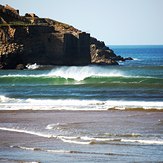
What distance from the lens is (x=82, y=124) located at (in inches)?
973

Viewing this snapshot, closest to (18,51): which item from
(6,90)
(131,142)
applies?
(6,90)

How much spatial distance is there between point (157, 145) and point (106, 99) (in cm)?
1945

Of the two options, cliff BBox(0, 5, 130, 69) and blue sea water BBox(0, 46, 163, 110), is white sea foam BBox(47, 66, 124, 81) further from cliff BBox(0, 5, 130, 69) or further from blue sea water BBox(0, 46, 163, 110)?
cliff BBox(0, 5, 130, 69)

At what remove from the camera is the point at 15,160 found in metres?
17.0

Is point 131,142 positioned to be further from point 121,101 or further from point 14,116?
point 121,101

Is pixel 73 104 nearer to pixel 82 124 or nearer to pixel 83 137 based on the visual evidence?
pixel 82 124

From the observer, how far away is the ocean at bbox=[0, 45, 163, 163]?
1780cm

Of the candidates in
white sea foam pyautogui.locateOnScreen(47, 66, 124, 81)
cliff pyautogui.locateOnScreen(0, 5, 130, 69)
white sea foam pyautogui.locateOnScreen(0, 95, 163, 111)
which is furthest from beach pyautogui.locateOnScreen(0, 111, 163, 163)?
cliff pyautogui.locateOnScreen(0, 5, 130, 69)

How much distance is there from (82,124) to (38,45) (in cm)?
6156

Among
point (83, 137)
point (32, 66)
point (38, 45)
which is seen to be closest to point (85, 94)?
point (83, 137)

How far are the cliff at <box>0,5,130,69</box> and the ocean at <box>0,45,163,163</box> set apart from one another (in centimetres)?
3443

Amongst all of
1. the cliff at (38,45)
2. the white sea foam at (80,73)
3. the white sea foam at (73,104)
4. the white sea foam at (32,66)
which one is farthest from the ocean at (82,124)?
the cliff at (38,45)

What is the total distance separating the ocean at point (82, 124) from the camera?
17797 millimetres

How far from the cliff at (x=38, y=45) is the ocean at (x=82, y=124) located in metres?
34.4
